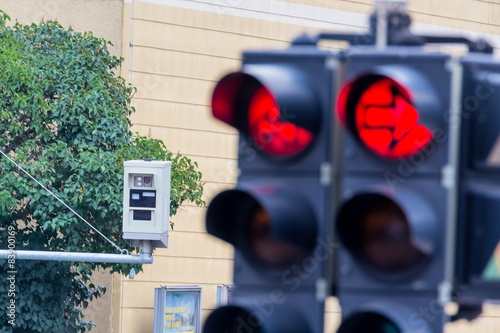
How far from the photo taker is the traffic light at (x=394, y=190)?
2.35 meters

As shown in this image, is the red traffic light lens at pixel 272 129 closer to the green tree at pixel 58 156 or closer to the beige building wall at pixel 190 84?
the green tree at pixel 58 156

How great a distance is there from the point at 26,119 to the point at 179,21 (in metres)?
6.69

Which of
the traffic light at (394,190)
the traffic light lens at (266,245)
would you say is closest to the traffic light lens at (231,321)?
the traffic light lens at (266,245)

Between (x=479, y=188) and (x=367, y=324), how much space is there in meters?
0.43

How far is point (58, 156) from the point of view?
1444 centimetres

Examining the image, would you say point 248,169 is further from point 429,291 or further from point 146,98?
point 146,98

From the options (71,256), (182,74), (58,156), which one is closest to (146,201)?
(71,256)

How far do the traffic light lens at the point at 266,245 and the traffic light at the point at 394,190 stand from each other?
123mm

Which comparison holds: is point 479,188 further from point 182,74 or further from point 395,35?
point 182,74

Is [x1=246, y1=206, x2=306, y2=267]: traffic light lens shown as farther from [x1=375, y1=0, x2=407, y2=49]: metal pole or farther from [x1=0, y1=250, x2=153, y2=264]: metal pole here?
[x1=0, y1=250, x2=153, y2=264]: metal pole

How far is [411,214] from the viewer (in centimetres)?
230

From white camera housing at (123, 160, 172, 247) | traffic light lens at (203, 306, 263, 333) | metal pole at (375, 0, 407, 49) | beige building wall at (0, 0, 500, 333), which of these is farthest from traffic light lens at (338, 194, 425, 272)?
beige building wall at (0, 0, 500, 333)

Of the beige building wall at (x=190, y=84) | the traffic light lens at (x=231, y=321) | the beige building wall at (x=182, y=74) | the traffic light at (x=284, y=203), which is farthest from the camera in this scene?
the beige building wall at (x=190, y=84)

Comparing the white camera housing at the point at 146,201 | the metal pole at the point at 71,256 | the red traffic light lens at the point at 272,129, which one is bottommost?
the metal pole at the point at 71,256
